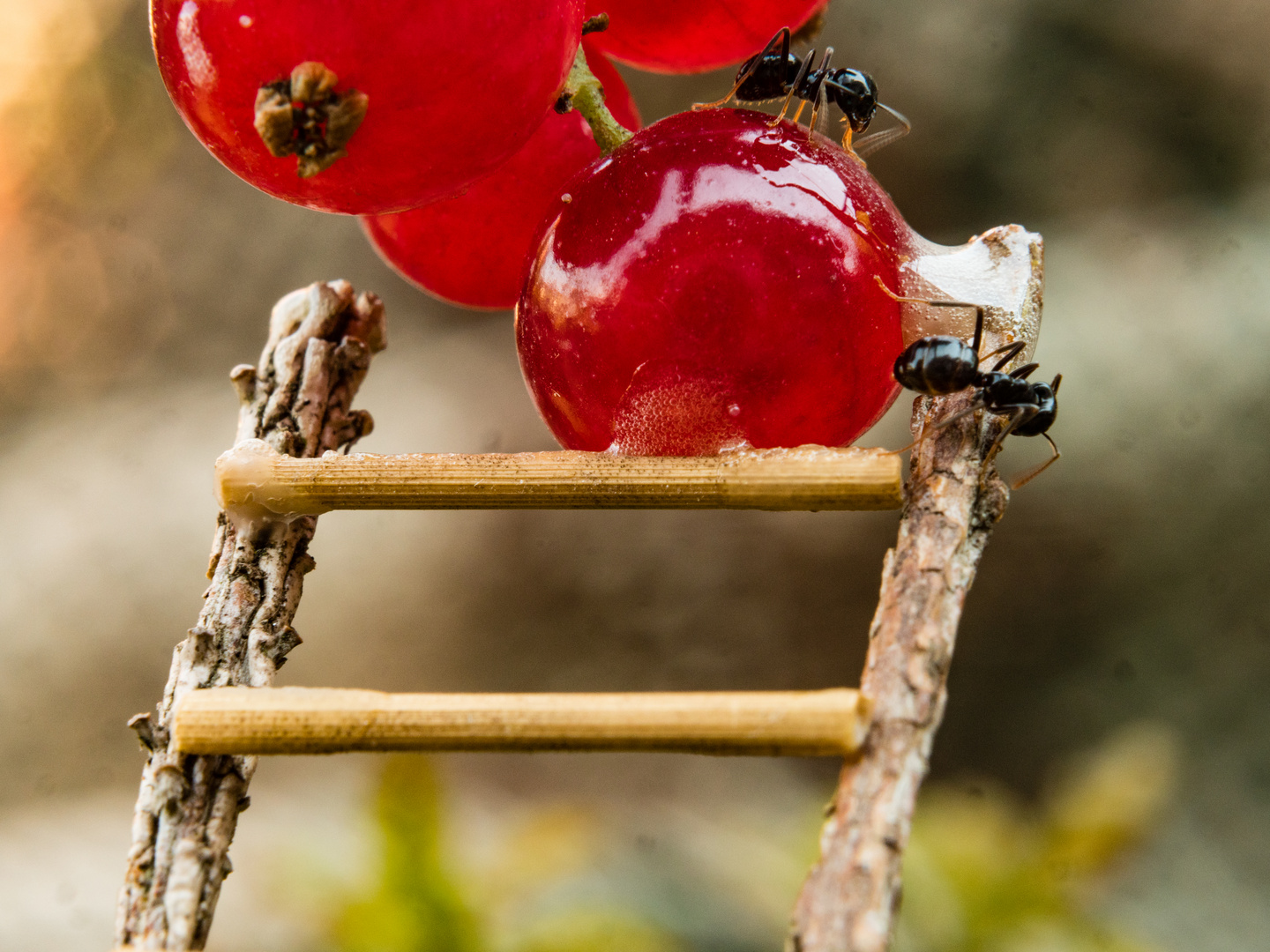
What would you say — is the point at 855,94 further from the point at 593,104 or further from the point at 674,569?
the point at 674,569

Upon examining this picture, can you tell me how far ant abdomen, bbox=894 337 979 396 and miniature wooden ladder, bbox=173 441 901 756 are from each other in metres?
0.05

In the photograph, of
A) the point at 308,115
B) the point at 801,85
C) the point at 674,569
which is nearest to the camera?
the point at 308,115

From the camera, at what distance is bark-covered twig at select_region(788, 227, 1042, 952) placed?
304mm

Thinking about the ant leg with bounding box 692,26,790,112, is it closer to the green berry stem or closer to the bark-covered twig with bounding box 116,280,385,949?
the green berry stem

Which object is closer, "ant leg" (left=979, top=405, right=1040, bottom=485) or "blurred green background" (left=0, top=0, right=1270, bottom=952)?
"ant leg" (left=979, top=405, right=1040, bottom=485)

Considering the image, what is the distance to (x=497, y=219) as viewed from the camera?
0.51m

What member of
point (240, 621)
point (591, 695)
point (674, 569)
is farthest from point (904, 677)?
point (674, 569)

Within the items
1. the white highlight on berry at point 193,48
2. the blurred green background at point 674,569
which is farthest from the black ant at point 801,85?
the blurred green background at point 674,569

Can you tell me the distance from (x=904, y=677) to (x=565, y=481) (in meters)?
0.15

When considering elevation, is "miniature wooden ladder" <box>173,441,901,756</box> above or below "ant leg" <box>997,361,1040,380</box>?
below

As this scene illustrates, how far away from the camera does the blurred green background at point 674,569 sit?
3.78 ft

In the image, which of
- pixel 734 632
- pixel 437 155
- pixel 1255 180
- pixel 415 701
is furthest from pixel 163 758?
pixel 1255 180

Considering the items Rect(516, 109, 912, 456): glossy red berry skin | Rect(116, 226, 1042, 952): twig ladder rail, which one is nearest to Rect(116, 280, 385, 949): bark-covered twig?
Rect(116, 226, 1042, 952): twig ladder rail

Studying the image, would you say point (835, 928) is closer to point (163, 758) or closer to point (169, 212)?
point (163, 758)
